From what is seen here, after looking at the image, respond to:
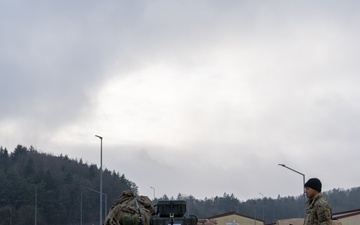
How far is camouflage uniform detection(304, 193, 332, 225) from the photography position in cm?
1120

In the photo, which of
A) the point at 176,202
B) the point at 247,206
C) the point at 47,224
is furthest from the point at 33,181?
the point at 176,202

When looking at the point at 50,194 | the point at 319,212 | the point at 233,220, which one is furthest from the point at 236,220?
the point at 319,212

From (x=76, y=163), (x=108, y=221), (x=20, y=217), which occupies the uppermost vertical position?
(x=76, y=163)

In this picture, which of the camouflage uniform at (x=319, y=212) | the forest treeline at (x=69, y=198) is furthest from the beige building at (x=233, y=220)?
the camouflage uniform at (x=319, y=212)

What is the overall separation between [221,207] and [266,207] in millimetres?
10816

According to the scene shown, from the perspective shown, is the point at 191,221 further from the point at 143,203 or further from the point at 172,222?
the point at 143,203

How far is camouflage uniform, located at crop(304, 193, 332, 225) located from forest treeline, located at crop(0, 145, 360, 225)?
94.0 metres

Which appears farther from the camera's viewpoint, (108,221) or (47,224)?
(47,224)

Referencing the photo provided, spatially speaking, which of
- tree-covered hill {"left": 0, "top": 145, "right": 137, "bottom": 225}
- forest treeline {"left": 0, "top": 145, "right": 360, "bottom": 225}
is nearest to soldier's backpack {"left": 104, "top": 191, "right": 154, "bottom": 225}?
forest treeline {"left": 0, "top": 145, "right": 360, "bottom": 225}

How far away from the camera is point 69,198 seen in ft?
486

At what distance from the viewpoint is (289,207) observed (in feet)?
589

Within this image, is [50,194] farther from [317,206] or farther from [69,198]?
[317,206]

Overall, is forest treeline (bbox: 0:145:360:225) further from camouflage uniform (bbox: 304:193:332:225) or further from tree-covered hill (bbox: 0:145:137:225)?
camouflage uniform (bbox: 304:193:332:225)

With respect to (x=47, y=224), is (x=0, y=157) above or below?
above
